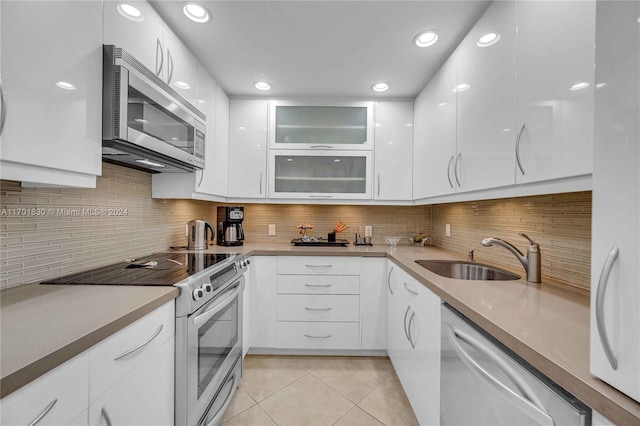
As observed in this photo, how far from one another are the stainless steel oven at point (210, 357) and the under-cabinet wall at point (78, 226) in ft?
2.18

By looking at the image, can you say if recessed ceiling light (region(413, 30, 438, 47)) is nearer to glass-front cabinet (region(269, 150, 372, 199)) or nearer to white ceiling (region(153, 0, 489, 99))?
white ceiling (region(153, 0, 489, 99))

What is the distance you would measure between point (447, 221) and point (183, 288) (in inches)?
87.7

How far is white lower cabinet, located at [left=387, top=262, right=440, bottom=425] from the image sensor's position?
1297mm

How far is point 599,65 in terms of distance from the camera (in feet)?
1.68

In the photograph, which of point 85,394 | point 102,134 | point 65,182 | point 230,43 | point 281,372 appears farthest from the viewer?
point 281,372

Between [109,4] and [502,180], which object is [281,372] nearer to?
[502,180]

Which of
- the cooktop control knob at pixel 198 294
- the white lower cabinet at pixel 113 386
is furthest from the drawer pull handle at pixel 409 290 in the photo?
the white lower cabinet at pixel 113 386

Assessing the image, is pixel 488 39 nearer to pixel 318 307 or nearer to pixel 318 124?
pixel 318 124

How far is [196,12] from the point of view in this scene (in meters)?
1.50

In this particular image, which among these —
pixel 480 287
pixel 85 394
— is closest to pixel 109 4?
pixel 85 394

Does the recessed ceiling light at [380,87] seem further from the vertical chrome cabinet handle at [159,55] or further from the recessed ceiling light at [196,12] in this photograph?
the vertical chrome cabinet handle at [159,55]

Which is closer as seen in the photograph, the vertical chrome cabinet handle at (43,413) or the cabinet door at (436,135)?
the vertical chrome cabinet handle at (43,413)

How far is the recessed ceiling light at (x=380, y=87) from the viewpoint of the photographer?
90.2 inches

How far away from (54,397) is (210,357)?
0.87 meters
